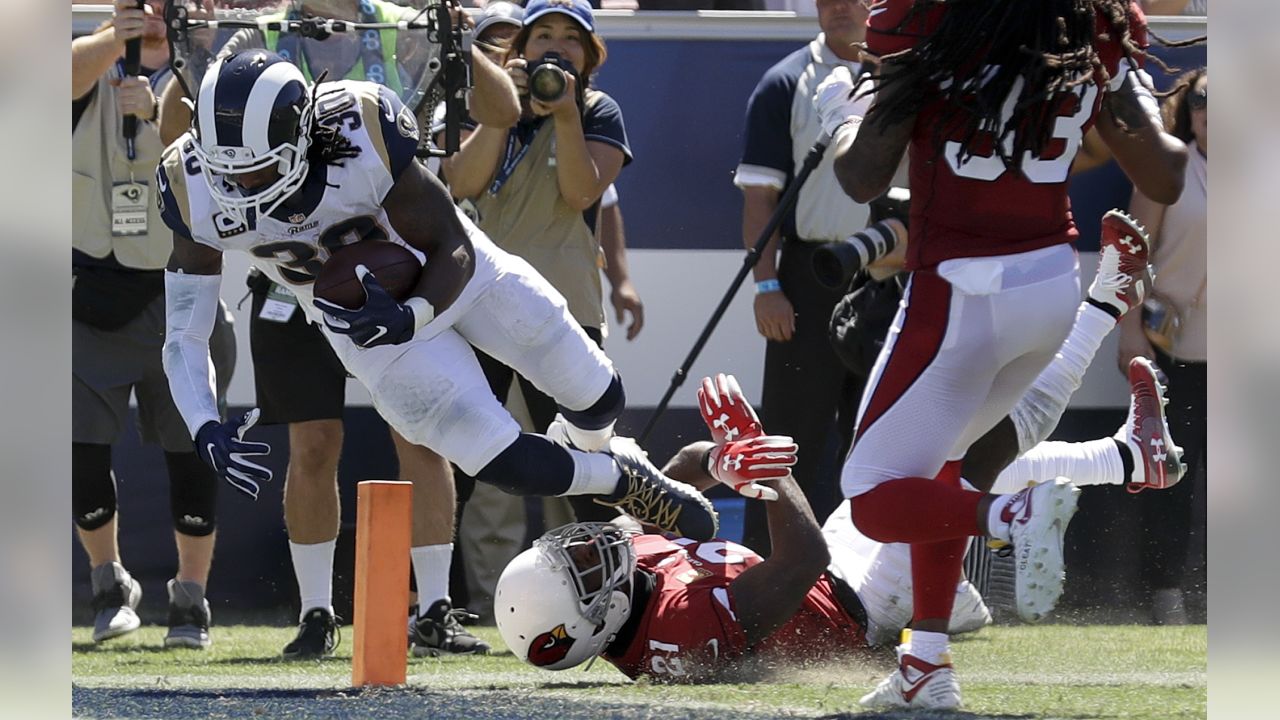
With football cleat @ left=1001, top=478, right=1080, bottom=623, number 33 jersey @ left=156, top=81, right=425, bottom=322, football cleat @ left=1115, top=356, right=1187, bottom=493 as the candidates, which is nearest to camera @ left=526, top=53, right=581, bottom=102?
number 33 jersey @ left=156, top=81, right=425, bottom=322

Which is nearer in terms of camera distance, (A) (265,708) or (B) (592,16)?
(A) (265,708)

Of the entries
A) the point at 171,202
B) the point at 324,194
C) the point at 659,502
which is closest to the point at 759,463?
the point at 659,502

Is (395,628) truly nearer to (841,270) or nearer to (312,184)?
(312,184)

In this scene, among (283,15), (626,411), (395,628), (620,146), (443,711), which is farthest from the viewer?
(626,411)

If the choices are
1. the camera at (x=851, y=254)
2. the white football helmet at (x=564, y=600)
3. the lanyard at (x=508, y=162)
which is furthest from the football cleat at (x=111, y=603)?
the camera at (x=851, y=254)

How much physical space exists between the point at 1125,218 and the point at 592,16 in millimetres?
2031

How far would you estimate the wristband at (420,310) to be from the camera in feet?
13.1

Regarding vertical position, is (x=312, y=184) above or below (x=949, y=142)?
below

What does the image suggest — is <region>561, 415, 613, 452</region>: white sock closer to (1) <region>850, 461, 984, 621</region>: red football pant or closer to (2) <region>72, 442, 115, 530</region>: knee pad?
(1) <region>850, 461, 984, 621</region>: red football pant

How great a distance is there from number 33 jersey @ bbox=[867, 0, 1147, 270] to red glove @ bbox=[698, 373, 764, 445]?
756mm

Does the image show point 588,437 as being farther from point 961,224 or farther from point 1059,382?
point 961,224
